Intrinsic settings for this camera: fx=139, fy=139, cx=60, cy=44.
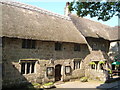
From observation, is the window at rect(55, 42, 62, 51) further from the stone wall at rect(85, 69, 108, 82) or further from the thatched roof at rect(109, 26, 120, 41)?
the thatched roof at rect(109, 26, 120, 41)

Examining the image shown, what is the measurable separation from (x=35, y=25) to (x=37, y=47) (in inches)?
96.7

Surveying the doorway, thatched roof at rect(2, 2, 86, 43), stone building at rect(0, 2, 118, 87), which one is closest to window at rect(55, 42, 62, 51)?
stone building at rect(0, 2, 118, 87)

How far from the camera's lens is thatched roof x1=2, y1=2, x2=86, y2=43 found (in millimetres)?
12516

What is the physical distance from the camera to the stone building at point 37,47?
1195 centimetres

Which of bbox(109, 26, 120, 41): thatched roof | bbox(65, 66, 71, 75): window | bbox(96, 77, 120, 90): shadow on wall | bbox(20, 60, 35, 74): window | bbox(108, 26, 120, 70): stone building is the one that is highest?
bbox(109, 26, 120, 41): thatched roof

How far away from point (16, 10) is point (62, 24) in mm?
6024

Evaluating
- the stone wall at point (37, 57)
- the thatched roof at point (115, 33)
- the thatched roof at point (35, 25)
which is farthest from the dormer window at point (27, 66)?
the thatched roof at point (115, 33)

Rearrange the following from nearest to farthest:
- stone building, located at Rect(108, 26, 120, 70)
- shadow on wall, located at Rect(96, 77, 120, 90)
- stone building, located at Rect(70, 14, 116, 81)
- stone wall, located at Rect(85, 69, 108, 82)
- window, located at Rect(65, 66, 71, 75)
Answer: shadow on wall, located at Rect(96, 77, 120, 90)
window, located at Rect(65, 66, 71, 75)
stone wall, located at Rect(85, 69, 108, 82)
stone building, located at Rect(70, 14, 116, 81)
stone building, located at Rect(108, 26, 120, 70)

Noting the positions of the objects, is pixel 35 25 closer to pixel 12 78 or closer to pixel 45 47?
pixel 45 47

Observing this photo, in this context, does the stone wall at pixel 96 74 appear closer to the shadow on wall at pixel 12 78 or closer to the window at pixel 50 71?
the window at pixel 50 71

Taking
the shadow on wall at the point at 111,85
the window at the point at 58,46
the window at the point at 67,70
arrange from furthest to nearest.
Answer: the window at the point at 67,70 → the window at the point at 58,46 → the shadow on wall at the point at 111,85

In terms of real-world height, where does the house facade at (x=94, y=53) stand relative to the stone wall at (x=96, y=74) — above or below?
above

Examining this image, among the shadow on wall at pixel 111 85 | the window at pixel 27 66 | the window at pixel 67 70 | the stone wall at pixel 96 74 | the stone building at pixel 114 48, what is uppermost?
the stone building at pixel 114 48

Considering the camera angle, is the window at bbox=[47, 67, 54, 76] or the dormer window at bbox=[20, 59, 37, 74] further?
the window at bbox=[47, 67, 54, 76]
